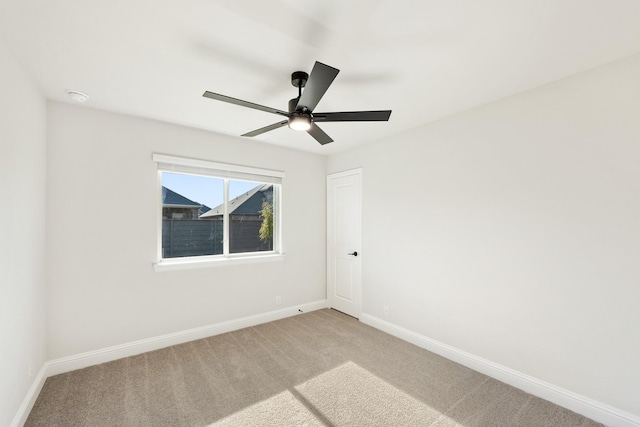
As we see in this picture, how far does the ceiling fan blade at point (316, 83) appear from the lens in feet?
4.87

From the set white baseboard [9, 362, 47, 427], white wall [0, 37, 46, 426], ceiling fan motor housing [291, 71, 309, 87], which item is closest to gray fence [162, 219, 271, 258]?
white wall [0, 37, 46, 426]

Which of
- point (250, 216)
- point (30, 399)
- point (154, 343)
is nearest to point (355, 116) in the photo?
point (250, 216)

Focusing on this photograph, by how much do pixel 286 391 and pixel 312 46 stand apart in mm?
2628

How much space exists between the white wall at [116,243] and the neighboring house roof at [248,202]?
477 millimetres

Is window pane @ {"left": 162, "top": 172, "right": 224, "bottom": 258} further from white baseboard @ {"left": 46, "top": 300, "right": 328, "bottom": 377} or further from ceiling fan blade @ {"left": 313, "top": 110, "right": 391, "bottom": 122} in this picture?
ceiling fan blade @ {"left": 313, "top": 110, "right": 391, "bottom": 122}

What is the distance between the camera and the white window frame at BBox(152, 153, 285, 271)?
3.10 meters

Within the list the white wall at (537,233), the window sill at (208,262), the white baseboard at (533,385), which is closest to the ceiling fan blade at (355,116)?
the white wall at (537,233)

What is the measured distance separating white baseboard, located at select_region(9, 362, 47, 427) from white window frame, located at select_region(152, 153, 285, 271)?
117cm

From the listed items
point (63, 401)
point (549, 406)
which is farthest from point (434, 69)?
point (63, 401)

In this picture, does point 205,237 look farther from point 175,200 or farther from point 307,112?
point 307,112

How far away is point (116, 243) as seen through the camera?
283 centimetres

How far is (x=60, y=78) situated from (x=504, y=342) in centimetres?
432

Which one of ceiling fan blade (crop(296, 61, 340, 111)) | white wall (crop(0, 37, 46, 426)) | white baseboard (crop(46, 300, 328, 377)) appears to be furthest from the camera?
white baseboard (crop(46, 300, 328, 377))

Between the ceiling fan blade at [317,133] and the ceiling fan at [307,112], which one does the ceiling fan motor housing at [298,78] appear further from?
the ceiling fan blade at [317,133]
